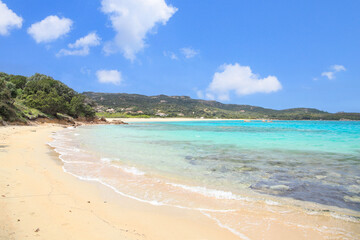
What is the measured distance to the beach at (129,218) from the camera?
11.7 feet

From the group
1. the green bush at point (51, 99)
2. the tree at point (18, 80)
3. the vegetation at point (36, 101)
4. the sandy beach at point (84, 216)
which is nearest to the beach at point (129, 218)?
the sandy beach at point (84, 216)

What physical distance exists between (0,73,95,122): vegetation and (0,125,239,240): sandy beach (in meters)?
27.8

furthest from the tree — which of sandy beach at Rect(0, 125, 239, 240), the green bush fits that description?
sandy beach at Rect(0, 125, 239, 240)

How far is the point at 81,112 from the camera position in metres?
58.7

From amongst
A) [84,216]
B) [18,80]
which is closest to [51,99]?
[18,80]

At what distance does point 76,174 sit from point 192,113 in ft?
496

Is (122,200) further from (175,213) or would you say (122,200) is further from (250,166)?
(250,166)

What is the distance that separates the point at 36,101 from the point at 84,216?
45.7 metres

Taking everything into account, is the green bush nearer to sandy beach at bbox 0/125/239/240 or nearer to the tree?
the tree

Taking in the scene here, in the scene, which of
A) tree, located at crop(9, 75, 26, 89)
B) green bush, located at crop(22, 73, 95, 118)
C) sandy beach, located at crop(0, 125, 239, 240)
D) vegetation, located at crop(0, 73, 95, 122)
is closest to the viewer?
sandy beach, located at crop(0, 125, 239, 240)

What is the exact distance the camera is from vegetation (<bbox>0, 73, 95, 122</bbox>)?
1093 inches

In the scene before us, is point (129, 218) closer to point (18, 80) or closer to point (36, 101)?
point (36, 101)

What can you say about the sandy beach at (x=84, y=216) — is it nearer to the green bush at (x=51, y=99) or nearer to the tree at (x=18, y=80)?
the green bush at (x=51, y=99)

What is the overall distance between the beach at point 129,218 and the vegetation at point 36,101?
93.1 ft
